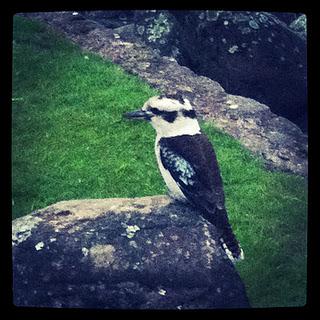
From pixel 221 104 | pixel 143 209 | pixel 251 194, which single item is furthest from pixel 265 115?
pixel 143 209

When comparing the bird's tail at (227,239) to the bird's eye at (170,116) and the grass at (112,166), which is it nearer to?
the grass at (112,166)

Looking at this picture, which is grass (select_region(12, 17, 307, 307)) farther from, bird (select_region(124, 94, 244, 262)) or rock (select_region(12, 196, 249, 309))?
rock (select_region(12, 196, 249, 309))

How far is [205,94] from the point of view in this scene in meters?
5.49

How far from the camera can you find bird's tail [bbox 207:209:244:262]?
16.7 feet

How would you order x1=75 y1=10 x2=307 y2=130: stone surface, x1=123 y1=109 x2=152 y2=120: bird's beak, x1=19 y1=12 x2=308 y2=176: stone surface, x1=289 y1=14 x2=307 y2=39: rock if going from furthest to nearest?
1. x1=289 y1=14 x2=307 y2=39: rock
2. x1=75 y1=10 x2=307 y2=130: stone surface
3. x1=19 y1=12 x2=308 y2=176: stone surface
4. x1=123 y1=109 x2=152 y2=120: bird's beak

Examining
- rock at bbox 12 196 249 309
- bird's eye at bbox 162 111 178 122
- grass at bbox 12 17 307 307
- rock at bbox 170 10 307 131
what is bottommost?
rock at bbox 12 196 249 309

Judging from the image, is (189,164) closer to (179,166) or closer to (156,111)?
(179,166)

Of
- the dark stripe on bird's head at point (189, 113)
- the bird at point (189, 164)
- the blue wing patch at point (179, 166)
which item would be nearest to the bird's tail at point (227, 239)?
the bird at point (189, 164)

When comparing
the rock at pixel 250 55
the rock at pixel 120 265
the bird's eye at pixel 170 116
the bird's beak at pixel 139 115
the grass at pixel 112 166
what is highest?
the rock at pixel 250 55

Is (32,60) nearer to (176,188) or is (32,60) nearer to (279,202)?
(176,188)

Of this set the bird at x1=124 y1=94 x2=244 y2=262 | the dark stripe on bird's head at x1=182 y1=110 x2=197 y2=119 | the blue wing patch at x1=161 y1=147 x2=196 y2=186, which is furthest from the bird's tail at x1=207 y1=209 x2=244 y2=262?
the dark stripe on bird's head at x1=182 y1=110 x2=197 y2=119

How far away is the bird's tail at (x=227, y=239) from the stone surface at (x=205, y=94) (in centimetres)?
61

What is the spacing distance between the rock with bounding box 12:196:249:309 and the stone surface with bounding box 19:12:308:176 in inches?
32.2

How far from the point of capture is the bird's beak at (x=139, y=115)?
5.21 meters
